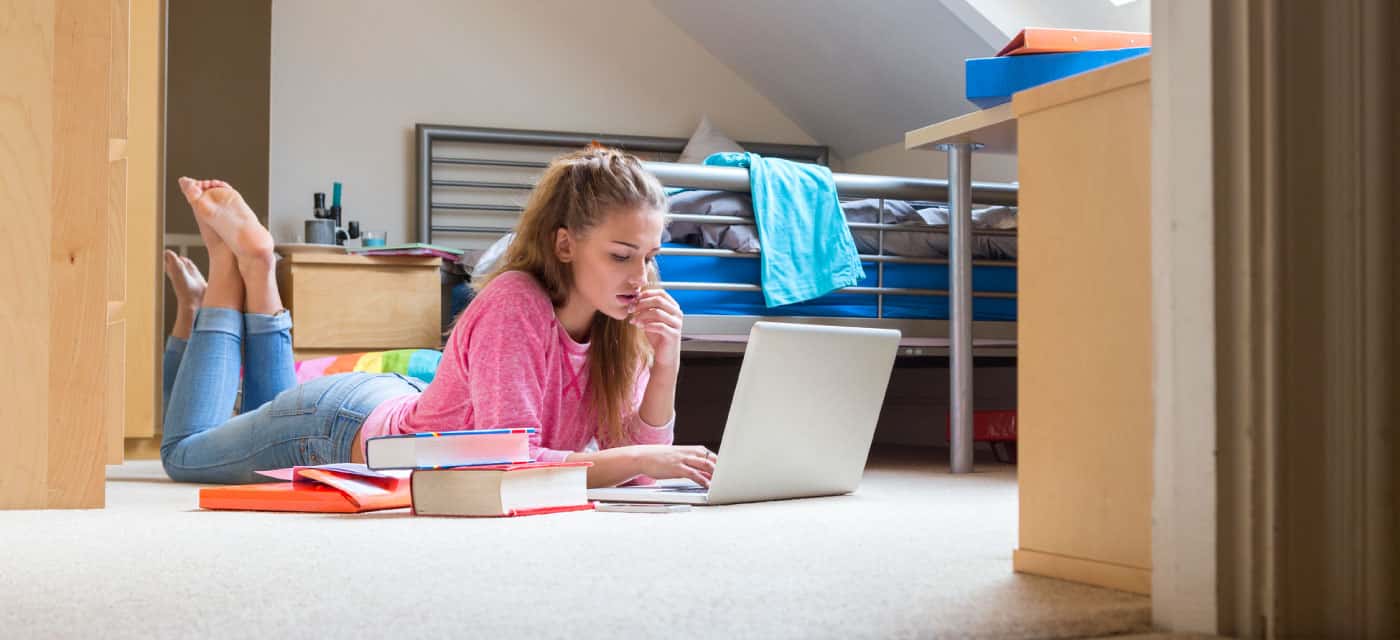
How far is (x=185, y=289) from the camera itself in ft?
8.24

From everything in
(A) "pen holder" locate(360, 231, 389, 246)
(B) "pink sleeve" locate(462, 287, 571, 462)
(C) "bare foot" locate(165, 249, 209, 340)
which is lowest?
(B) "pink sleeve" locate(462, 287, 571, 462)

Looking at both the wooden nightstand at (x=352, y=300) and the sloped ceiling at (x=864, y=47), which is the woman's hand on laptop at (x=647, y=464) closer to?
the wooden nightstand at (x=352, y=300)

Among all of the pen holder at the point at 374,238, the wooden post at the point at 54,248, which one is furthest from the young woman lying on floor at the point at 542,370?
the pen holder at the point at 374,238

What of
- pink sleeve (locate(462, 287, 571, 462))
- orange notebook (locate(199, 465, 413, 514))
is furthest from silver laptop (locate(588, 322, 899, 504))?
orange notebook (locate(199, 465, 413, 514))

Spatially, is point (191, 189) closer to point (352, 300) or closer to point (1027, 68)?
point (352, 300)

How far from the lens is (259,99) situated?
170 inches

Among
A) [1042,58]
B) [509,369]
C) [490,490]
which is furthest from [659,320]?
[1042,58]

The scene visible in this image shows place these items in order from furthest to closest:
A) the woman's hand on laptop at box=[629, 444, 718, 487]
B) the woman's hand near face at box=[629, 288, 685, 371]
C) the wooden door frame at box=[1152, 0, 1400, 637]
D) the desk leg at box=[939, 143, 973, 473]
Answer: the desk leg at box=[939, 143, 973, 473]
the woman's hand near face at box=[629, 288, 685, 371]
the woman's hand on laptop at box=[629, 444, 718, 487]
the wooden door frame at box=[1152, 0, 1400, 637]

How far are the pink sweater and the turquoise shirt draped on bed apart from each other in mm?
687

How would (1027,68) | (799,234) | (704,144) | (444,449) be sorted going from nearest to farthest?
(444,449) < (1027,68) < (799,234) < (704,144)

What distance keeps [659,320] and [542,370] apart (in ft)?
0.57

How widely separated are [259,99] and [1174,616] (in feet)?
13.2

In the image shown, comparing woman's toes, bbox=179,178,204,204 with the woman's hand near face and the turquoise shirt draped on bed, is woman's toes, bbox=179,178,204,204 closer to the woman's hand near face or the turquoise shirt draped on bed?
the woman's hand near face

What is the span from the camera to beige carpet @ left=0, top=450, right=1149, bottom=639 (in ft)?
2.61
